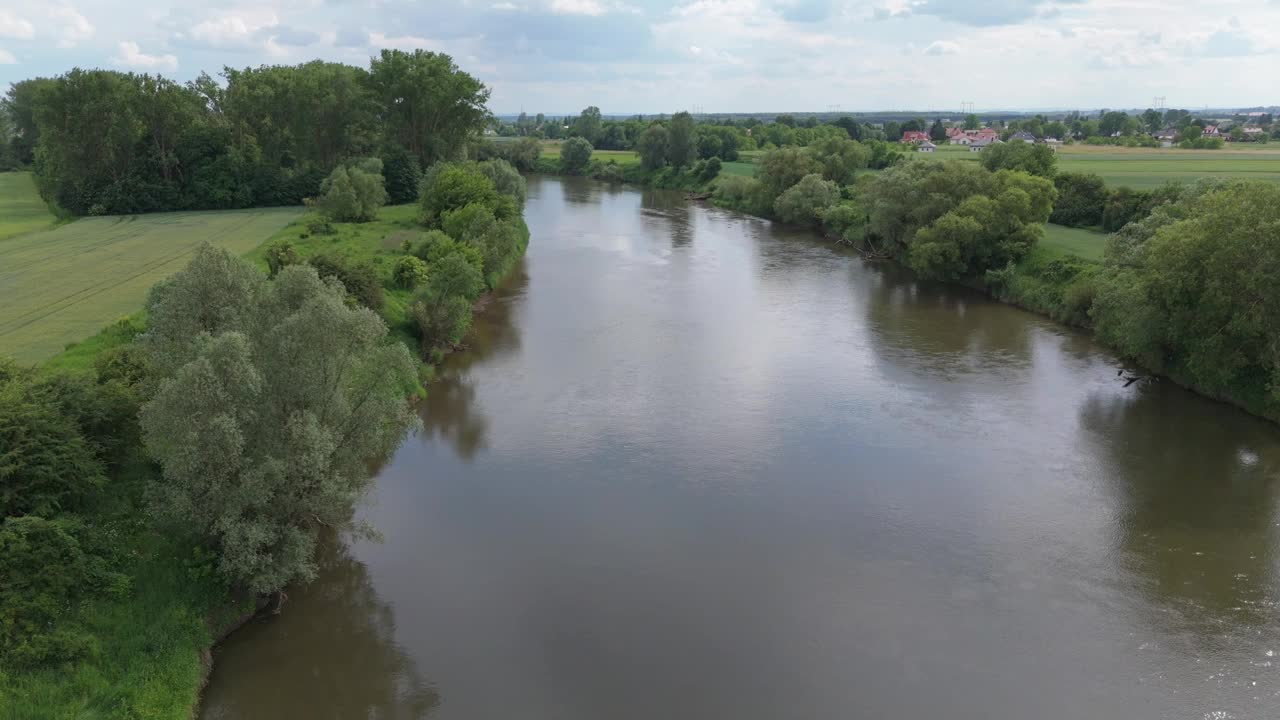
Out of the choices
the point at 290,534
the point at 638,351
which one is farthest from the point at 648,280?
the point at 290,534

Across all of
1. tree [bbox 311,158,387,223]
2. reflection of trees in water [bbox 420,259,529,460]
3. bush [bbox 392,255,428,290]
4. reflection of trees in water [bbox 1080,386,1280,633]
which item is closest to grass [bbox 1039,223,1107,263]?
reflection of trees in water [bbox 1080,386,1280,633]

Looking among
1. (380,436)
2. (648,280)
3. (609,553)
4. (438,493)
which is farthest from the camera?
(648,280)

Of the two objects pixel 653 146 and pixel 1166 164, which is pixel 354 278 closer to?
pixel 653 146

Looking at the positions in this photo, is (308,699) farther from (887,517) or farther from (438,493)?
(887,517)

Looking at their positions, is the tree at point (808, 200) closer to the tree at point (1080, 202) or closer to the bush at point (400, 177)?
the tree at point (1080, 202)

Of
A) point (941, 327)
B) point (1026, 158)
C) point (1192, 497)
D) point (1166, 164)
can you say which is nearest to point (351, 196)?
point (941, 327)

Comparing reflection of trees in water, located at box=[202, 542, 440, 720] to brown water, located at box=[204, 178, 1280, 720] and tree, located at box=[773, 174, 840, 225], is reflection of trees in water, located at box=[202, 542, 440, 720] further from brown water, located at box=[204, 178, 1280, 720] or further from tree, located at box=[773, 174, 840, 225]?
tree, located at box=[773, 174, 840, 225]
